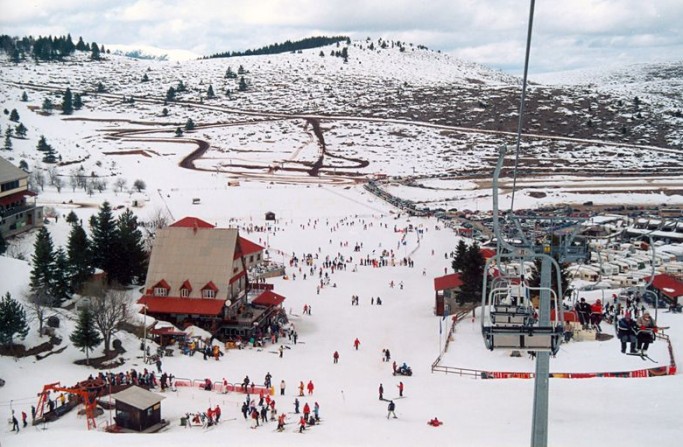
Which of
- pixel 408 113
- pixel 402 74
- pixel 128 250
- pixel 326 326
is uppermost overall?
pixel 402 74

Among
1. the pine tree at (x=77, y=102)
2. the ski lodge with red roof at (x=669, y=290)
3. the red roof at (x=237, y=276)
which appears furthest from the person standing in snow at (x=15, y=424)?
the pine tree at (x=77, y=102)

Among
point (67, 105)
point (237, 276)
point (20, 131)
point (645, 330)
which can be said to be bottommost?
point (237, 276)

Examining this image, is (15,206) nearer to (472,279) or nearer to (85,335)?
(85,335)

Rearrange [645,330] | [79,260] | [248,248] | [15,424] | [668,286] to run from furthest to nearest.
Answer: [248,248]
[668,286]
[79,260]
[15,424]
[645,330]

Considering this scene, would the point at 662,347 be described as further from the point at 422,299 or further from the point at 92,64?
the point at 92,64

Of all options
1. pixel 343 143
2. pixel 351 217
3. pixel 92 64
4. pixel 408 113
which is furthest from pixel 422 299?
pixel 92 64

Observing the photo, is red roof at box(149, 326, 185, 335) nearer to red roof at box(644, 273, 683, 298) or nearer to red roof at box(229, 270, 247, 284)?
red roof at box(229, 270, 247, 284)

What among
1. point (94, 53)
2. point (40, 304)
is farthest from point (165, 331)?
point (94, 53)
